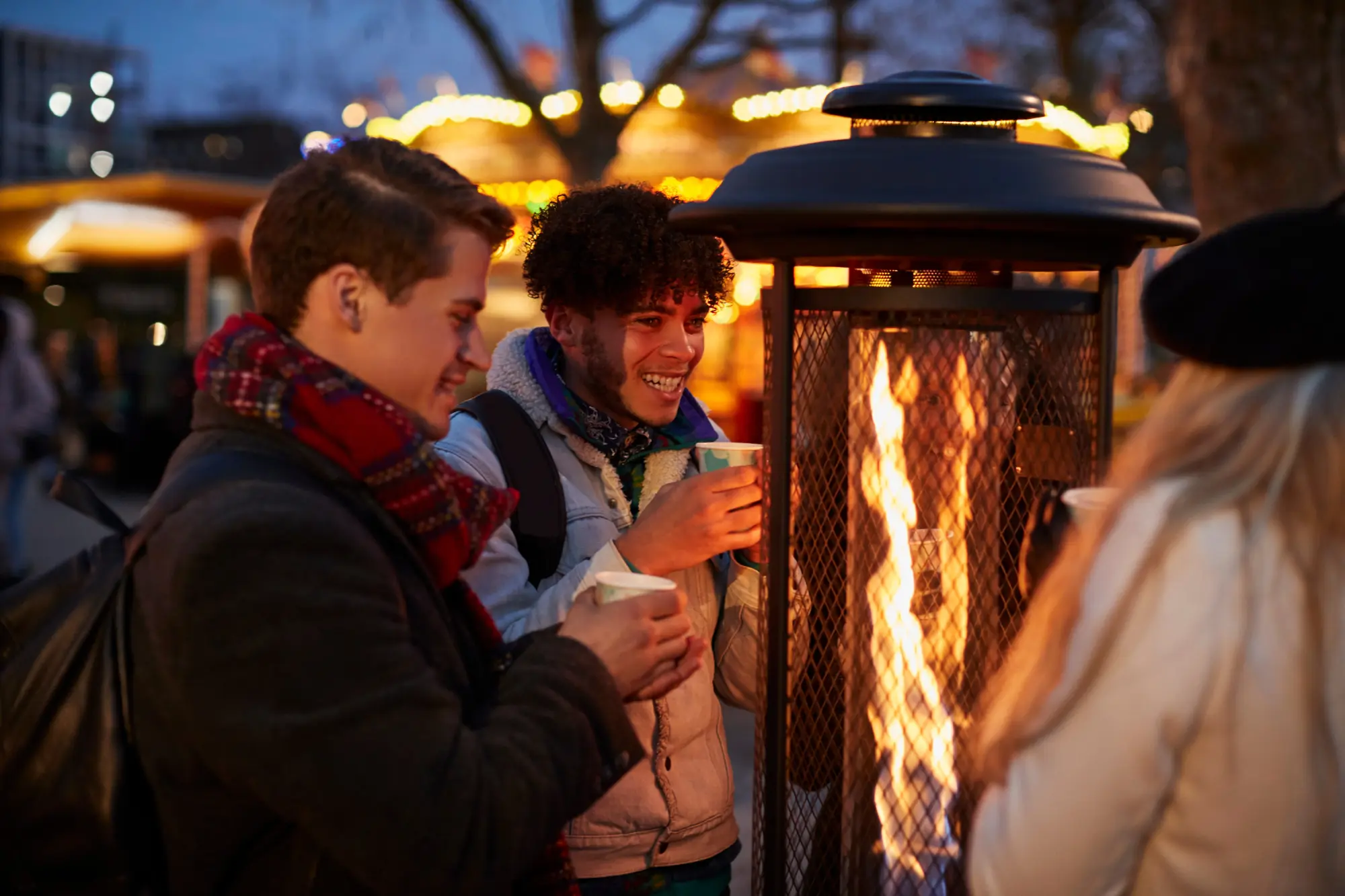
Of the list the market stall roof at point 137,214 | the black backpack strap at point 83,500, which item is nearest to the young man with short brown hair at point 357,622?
the black backpack strap at point 83,500

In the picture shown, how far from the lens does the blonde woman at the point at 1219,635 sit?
1197mm

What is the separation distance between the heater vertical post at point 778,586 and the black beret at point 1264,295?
0.66 m

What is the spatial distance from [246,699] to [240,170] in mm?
39363

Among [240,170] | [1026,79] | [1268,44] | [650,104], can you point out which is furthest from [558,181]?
[240,170]

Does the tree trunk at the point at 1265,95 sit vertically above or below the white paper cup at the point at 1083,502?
above

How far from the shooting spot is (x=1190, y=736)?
1.22m

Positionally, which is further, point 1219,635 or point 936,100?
point 936,100

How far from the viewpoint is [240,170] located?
37750mm

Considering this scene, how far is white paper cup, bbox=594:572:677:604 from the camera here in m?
1.60

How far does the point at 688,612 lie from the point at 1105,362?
81 cm

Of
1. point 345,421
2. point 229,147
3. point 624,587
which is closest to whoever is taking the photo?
point 345,421

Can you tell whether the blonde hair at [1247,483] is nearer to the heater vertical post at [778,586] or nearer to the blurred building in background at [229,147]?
the heater vertical post at [778,586]

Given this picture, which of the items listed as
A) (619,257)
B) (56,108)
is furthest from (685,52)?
(56,108)

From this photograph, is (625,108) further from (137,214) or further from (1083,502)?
(1083,502)
